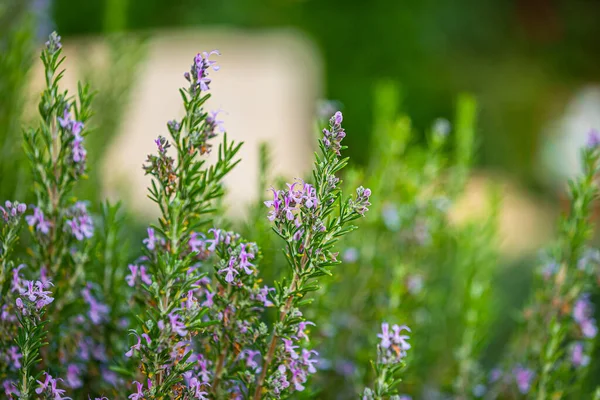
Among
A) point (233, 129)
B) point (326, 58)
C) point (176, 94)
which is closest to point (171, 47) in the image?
point (176, 94)

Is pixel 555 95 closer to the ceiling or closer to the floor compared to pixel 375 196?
closer to the ceiling

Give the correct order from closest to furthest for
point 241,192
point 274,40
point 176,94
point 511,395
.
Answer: point 511,395 → point 241,192 → point 176,94 → point 274,40

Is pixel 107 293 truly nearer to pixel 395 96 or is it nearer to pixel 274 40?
pixel 395 96

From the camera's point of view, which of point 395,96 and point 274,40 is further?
point 274,40

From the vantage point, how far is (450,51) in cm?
891

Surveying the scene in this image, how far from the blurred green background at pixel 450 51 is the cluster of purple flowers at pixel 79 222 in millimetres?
7306

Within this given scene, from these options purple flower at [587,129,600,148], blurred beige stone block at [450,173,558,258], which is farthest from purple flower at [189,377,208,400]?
blurred beige stone block at [450,173,558,258]

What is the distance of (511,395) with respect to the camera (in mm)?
1374

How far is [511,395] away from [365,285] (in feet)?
1.32

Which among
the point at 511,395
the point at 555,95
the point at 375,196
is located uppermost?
the point at 555,95

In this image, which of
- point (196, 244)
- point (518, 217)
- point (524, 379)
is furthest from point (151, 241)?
point (518, 217)

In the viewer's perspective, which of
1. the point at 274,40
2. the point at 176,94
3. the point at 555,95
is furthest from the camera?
the point at 555,95

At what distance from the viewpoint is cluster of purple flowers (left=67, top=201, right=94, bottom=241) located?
0.99m

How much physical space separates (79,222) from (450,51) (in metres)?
8.56
